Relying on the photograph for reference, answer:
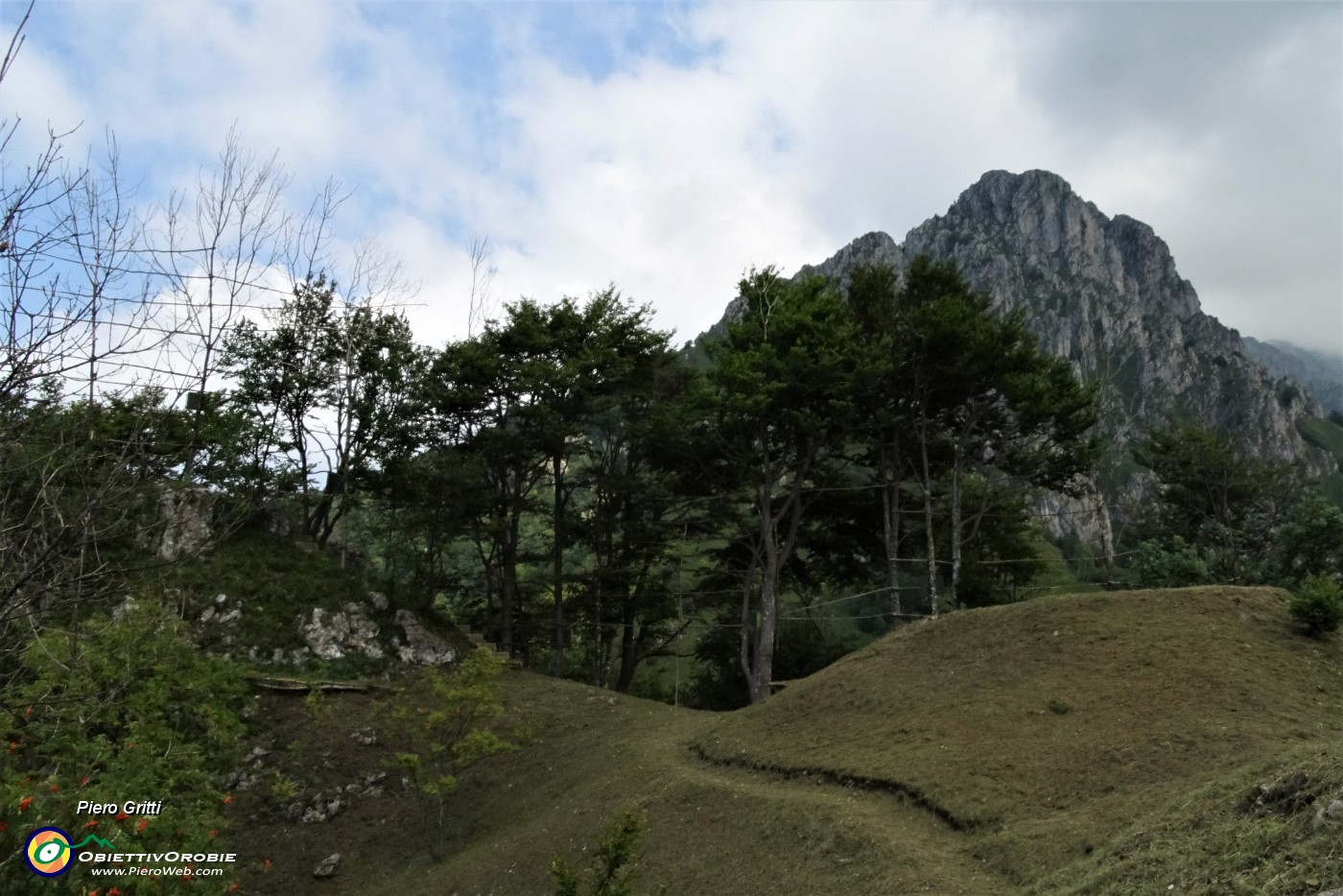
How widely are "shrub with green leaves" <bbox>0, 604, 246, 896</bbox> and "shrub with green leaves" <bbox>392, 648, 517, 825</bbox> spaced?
11.3ft

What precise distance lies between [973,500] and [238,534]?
84.4ft

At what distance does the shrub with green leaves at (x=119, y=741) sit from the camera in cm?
649

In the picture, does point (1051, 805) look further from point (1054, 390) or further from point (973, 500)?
point (973, 500)

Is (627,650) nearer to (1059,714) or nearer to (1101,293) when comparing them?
(1059,714)

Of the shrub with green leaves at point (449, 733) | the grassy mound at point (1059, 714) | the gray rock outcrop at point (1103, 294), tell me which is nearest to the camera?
the grassy mound at point (1059, 714)

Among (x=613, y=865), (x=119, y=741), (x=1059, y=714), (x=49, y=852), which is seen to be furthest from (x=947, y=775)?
(x=119, y=741)

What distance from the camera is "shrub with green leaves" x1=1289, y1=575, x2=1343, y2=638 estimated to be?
14102 millimetres

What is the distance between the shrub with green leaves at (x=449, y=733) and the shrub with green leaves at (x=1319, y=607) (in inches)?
572

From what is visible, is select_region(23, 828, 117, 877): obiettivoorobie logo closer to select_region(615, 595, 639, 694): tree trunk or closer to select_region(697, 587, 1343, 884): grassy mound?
select_region(697, 587, 1343, 884): grassy mound

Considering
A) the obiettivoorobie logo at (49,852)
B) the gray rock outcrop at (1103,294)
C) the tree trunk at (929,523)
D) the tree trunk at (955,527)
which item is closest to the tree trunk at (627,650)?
the tree trunk at (929,523)

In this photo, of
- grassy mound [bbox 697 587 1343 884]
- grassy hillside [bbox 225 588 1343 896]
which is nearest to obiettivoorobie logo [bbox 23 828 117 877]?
grassy hillside [bbox 225 588 1343 896]

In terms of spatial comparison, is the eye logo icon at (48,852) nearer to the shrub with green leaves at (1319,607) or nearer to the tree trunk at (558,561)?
the shrub with green leaves at (1319,607)

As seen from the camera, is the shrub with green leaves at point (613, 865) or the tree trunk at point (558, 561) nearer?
the shrub with green leaves at point (613, 865)

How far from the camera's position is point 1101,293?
152 meters
